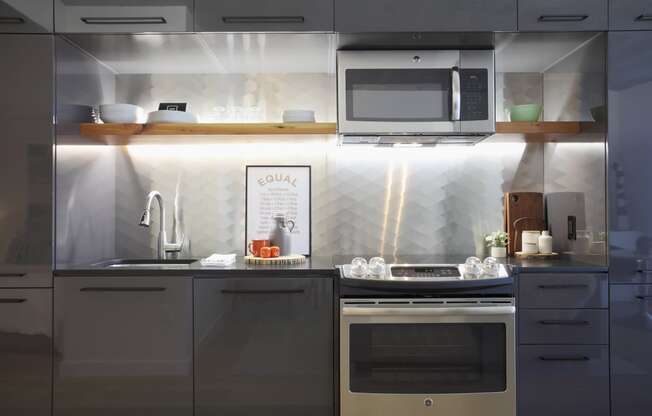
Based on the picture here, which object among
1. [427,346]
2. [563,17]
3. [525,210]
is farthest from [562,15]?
[427,346]

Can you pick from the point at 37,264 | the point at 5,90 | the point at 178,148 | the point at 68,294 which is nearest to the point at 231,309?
the point at 68,294

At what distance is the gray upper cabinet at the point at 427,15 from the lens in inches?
93.3

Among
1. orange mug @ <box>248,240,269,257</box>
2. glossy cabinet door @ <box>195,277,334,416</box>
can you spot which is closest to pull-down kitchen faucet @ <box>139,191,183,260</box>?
orange mug @ <box>248,240,269,257</box>

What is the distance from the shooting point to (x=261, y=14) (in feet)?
7.78

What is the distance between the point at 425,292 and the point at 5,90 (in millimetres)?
2115

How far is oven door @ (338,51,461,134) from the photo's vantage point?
2518 millimetres

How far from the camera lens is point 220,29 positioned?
7.80 feet

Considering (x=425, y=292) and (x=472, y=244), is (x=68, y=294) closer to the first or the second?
(x=425, y=292)

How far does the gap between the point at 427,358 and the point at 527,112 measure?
4.62 ft

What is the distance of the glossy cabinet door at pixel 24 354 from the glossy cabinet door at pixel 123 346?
5 centimetres

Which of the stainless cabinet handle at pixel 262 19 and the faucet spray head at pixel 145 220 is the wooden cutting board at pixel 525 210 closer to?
the stainless cabinet handle at pixel 262 19

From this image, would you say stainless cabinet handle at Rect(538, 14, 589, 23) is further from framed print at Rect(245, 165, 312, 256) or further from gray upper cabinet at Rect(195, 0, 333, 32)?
framed print at Rect(245, 165, 312, 256)

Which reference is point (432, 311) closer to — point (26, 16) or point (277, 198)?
point (277, 198)

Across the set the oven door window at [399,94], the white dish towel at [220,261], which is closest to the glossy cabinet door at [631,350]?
the oven door window at [399,94]
